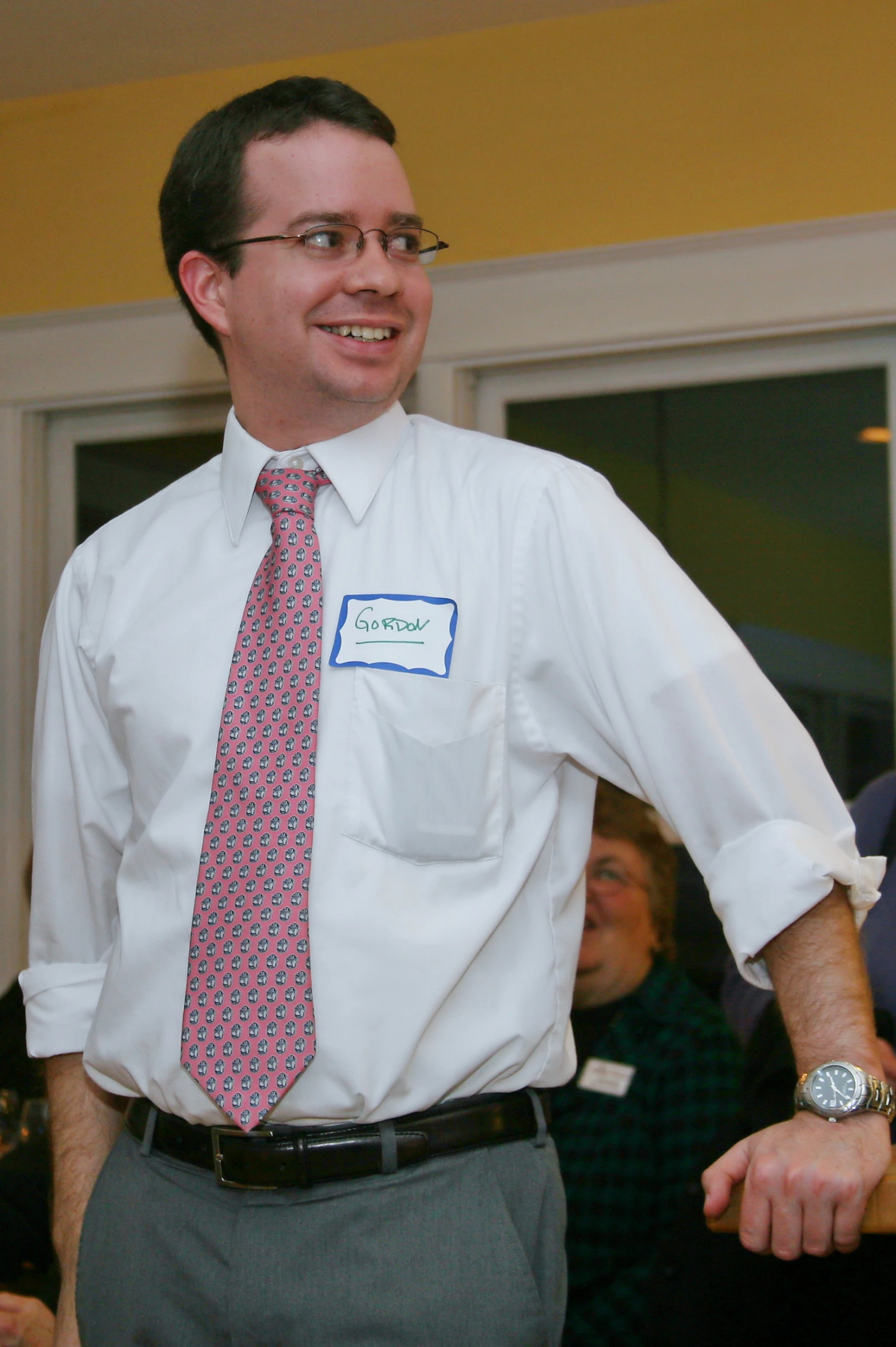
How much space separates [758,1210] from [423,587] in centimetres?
57

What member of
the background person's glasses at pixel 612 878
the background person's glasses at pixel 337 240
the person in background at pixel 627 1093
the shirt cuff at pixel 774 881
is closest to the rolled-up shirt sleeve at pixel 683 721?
the shirt cuff at pixel 774 881

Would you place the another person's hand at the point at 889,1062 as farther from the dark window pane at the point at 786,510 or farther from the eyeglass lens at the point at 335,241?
the dark window pane at the point at 786,510

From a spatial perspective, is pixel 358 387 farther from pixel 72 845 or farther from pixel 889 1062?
pixel 889 1062

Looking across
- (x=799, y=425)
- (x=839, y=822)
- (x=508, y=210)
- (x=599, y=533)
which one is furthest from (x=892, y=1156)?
(x=508, y=210)

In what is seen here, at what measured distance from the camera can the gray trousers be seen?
3.48 feet

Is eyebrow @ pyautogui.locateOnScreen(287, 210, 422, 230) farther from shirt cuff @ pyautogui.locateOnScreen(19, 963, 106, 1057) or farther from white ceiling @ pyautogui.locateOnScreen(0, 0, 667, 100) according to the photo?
white ceiling @ pyautogui.locateOnScreen(0, 0, 667, 100)

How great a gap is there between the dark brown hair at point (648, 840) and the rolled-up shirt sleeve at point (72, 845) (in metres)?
1.36

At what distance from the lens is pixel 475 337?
2930 mm

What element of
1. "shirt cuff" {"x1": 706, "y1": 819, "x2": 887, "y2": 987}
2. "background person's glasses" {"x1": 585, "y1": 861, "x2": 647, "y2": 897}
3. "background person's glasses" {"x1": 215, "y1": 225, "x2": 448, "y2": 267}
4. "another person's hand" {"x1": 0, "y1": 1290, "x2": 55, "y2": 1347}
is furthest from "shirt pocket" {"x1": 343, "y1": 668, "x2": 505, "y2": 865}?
"background person's glasses" {"x1": 585, "y1": 861, "x2": 647, "y2": 897}

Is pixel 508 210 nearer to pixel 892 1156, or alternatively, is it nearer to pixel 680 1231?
pixel 680 1231

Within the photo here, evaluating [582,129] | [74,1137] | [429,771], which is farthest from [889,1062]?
[582,129]

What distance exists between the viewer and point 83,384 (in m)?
3.19

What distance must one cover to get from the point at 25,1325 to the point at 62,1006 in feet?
2.44

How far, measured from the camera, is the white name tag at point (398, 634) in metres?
1.15
